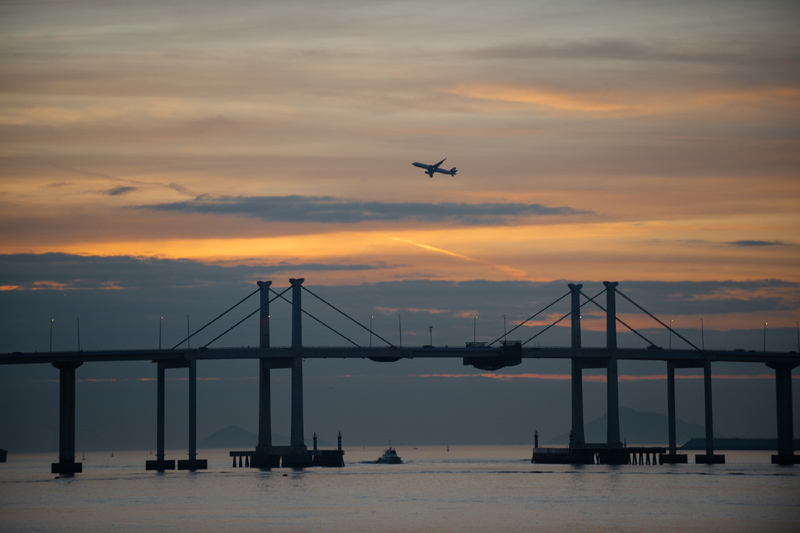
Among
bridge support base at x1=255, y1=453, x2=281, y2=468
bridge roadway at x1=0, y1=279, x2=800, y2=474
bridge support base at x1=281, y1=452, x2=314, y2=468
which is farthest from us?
bridge support base at x1=255, y1=453, x2=281, y2=468

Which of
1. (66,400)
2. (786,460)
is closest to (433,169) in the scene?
(66,400)

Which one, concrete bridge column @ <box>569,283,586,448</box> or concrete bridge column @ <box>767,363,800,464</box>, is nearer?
concrete bridge column @ <box>569,283,586,448</box>

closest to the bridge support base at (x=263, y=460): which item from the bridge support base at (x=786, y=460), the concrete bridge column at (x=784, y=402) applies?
the concrete bridge column at (x=784, y=402)

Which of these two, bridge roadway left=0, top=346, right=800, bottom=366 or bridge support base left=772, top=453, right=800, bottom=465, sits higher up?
bridge roadway left=0, top=346, right=800, bottom=366

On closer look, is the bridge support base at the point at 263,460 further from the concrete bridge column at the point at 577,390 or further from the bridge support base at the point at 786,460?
the bridge support base at the point at 786,460

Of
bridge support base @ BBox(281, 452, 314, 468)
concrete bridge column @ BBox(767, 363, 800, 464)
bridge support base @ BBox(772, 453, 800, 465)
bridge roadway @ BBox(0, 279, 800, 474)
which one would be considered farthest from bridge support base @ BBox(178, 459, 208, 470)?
bridge support base @ BBox(772, 453, 800, 465)

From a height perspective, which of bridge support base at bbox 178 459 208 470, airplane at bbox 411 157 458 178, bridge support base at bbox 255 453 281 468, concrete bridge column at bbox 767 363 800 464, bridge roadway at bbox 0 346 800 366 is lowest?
bridge support base at bbox 178 459 208 470

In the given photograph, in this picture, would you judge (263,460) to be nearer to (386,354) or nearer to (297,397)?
(297,397)

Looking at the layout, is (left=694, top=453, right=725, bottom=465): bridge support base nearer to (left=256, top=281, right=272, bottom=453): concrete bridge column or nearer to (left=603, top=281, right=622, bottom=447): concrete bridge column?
(left=603, top=281, right=622, bottom=447): concrete bridge column
